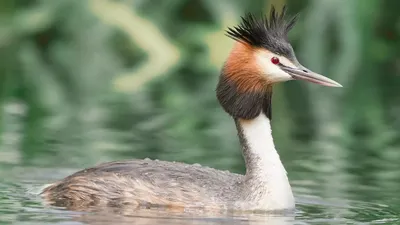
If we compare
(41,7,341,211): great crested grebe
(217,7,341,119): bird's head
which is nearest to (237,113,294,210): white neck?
(41,7,341,211): great crested grebe

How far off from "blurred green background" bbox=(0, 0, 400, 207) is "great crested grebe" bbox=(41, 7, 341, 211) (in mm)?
1230

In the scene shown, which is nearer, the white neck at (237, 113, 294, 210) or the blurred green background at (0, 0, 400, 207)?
the white neck at (237, 113, 294, 210)

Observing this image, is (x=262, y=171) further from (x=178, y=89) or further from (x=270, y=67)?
(x=178, y=89)

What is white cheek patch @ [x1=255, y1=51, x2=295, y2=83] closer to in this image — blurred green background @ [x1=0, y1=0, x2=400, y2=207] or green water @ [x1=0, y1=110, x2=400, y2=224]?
green water @ [x1=0, y1=110, x2=400, y2=224]

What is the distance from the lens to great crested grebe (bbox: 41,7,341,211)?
12.0 m

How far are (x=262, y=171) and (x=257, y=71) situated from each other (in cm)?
95

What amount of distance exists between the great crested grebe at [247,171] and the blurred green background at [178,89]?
1.23 metres

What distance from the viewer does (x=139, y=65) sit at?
86.6 ft

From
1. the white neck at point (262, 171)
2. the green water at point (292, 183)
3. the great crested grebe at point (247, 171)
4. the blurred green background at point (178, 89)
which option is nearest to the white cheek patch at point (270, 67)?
the great crested grebe at point (247, 171)

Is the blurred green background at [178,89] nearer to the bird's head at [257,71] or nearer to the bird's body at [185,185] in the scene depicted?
the bird's body at [185,185]

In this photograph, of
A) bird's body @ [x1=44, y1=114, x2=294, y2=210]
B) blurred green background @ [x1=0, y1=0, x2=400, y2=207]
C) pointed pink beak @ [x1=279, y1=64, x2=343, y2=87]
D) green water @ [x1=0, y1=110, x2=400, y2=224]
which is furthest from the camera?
blurred green background @ [x1=0, y1=0, x2=400, y2=207]

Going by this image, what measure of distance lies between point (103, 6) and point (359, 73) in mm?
5571

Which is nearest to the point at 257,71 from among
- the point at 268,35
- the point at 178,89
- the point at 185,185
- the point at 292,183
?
the point at 268,35

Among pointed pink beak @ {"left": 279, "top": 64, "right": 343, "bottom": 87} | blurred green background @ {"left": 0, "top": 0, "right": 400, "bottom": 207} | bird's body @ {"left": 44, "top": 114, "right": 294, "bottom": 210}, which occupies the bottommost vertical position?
bird's body @ {"left": 44, "top": 114, "right": 294, "bottom": 210}
